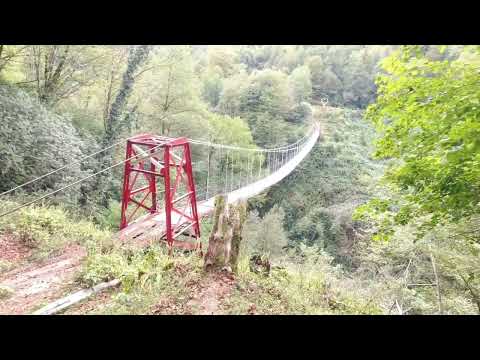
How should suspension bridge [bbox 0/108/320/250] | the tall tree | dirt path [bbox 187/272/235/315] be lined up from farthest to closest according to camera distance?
suspension bridge [bbox 0/108/320/250] → dirt path [bbox 187/272/235/315] → the tall tree

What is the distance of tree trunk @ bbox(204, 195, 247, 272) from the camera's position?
8.21 ft

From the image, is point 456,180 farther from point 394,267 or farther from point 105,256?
point 394,267

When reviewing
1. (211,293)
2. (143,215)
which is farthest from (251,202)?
(211,293)

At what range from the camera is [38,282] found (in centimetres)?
271

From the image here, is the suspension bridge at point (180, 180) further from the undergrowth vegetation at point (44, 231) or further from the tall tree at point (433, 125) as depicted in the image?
the tall tree at point (433, 125)

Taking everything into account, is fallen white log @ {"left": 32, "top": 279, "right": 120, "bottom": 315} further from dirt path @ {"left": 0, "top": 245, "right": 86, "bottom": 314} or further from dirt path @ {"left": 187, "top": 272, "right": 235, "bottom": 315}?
dirt path @ {"left": 187, "top": 272, "right": 235, "bottom": 315}

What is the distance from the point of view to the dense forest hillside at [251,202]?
2.08m

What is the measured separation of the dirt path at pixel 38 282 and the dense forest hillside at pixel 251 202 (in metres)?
0.03

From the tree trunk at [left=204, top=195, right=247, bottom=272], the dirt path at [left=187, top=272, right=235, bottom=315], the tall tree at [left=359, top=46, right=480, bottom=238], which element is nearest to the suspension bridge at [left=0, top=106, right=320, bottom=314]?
the tree trunk at [left=204, top=195, right=247, bottom=272]

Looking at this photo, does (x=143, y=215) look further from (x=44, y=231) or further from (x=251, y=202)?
(x=251, y=202)

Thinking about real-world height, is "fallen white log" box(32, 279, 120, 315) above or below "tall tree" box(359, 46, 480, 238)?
below

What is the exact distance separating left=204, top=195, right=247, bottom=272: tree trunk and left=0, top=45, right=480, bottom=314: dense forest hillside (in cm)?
12

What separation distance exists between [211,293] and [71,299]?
102 centimetres

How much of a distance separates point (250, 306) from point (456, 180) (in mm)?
1577
